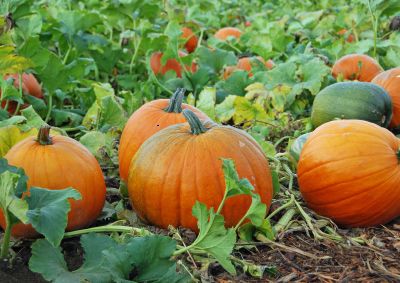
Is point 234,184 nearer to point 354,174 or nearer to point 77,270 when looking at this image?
point 77,270

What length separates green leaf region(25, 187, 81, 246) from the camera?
1981 mm

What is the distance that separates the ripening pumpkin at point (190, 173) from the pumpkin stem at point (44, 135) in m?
0.35

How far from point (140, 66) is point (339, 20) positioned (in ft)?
6.65

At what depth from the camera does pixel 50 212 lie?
203cm

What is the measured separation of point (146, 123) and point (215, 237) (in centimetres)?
90

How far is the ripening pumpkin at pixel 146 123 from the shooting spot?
2.95 meters

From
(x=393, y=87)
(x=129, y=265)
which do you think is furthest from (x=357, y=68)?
(x=129, y=265)

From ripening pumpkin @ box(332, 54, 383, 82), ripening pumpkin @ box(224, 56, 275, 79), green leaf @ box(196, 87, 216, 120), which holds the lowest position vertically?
ripening pumpkin @ box(224, 56, 275, 79)

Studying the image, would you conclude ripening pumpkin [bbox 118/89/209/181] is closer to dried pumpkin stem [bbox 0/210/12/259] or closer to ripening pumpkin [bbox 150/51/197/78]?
dried pumpkin stem [bbox 0/210/12/259]

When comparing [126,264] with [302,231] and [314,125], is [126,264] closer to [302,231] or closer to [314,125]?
[302,231]

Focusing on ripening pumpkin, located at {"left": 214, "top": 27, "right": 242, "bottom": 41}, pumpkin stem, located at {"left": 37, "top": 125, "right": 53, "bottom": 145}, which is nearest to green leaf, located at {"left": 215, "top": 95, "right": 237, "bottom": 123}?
pumpkin stem, located at {"left": 37, "top": 125, "right": 53, "bottom": 145}

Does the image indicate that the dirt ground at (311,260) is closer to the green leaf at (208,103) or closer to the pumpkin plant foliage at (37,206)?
the pumpkin plant foliage at (37,206)

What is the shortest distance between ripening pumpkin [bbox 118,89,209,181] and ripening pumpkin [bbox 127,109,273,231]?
31 centimetres

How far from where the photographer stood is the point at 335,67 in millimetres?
4570
